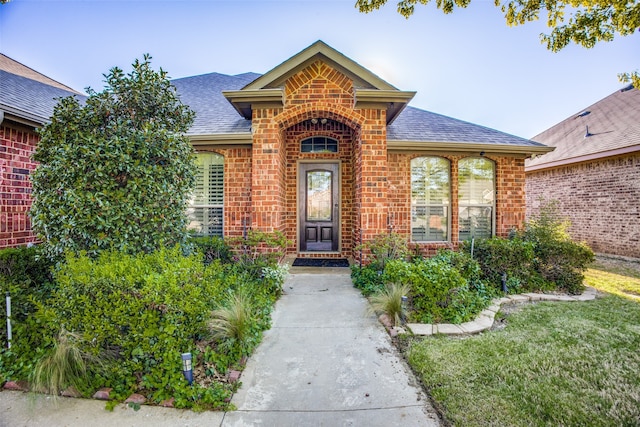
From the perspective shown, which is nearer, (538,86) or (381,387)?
(381,387)

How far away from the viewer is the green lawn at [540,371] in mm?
2246

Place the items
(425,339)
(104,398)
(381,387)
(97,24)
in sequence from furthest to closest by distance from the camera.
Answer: (97,24), (425,339), (381,387), (104,398)

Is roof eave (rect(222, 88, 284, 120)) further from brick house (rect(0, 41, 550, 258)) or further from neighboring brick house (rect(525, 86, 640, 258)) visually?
neighboring brick house (rect(525, 86, 640, 258))

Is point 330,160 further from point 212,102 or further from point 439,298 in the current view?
point 439,298

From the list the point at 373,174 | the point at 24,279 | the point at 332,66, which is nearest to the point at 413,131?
the point at 373,174

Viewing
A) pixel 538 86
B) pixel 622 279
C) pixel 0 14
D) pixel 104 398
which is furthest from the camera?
pixel 538 86

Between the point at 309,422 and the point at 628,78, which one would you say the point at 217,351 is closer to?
the point at 309,422

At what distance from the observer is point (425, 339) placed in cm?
348

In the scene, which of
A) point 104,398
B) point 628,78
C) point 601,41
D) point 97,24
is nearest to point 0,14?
point 97,24

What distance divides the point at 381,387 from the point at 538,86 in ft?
42.2

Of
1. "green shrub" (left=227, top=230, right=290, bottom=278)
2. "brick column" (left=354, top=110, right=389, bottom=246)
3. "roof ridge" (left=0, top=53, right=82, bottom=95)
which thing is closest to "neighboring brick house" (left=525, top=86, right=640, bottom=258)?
"brick column" (left=354, top=110, right=389, bottom=246)

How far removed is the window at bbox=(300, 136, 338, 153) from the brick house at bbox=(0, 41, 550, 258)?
27mm

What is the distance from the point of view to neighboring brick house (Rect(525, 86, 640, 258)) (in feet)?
29.7

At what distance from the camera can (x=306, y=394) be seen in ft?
8.29
